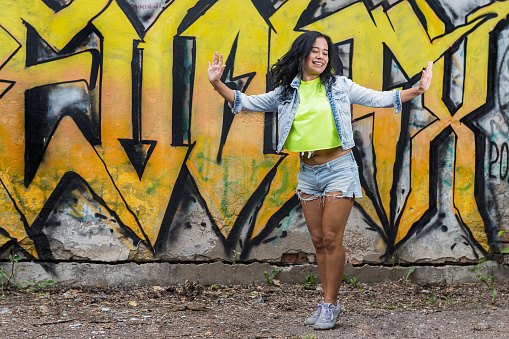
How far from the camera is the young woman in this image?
327 centimetres

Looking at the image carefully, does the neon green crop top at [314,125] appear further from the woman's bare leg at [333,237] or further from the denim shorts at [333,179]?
the woman's bare leg at [333,237]

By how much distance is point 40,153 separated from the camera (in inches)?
166

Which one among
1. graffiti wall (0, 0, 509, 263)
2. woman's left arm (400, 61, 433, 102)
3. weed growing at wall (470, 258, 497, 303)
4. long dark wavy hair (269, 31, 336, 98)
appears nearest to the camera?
woman's left arm (400, 61, 433, 102)

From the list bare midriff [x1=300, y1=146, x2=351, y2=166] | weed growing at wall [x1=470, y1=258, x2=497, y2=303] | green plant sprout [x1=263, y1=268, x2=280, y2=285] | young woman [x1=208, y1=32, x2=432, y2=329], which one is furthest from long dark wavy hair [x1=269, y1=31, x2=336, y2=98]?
weed growing at wall [x1=470, y1=258, x2=497, y2=303]

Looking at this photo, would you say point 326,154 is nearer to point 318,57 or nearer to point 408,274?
point 318,57

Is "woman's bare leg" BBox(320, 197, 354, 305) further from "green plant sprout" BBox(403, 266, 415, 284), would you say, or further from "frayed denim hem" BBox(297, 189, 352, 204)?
"green plant sprout" BBox(403, 266, 415, 284)

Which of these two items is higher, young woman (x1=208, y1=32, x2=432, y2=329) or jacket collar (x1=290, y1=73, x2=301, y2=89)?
jacket collar (x1=290, y1=73, x2=301, y2=89)

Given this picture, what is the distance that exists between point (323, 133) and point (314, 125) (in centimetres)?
8

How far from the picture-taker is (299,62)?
3430mm

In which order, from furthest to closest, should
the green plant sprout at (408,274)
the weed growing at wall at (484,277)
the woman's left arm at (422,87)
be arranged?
the green plant sprout at (408,274) < the weed growing at wall at (484,277) < the woman's left arm at (422,87)

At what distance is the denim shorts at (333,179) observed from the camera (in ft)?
10.8

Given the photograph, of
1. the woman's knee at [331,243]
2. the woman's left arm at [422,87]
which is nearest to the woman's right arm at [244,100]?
the woman's left arm at [422,87]

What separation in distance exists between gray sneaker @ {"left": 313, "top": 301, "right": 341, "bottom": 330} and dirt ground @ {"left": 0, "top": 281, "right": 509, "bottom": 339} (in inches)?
2.3

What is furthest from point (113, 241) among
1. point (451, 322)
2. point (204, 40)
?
point (451, 322)
